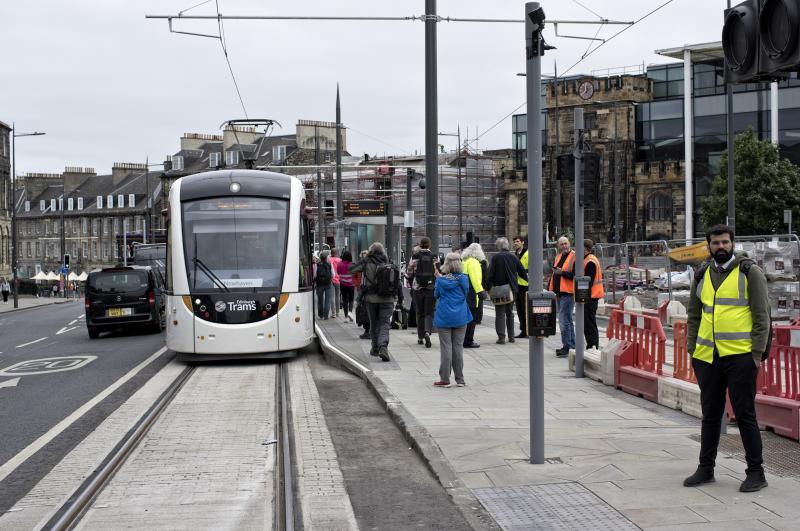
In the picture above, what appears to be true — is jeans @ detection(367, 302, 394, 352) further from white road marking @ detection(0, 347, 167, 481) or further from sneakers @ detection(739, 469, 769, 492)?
sneakers @ detection(739, 469, 769, 492)

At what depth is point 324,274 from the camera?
23.9 m

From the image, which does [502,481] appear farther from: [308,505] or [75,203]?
[75,203]

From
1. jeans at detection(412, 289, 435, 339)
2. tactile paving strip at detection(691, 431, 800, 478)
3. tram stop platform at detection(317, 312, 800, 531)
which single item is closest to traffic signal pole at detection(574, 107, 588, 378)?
tram stop platform at detection(317, 312, 800, 531)

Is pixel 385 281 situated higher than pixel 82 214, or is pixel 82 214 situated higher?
pixel 82 214

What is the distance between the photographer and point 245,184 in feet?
53.5

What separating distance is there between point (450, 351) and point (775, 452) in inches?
188

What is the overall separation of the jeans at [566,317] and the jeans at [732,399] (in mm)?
7584

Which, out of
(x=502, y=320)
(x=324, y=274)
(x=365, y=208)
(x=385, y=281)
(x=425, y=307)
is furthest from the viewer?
(x=365, y=208)

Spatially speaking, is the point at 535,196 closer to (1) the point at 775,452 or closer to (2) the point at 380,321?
(1) the point at 775,452

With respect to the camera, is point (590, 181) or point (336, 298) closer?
point (590, 181)

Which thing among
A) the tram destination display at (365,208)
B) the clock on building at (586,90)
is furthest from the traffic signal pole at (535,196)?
the clock on building at (586,90)

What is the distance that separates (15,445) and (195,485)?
2.69m

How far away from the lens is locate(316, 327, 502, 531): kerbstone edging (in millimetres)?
6262

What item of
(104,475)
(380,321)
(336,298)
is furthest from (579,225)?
(336,298)
